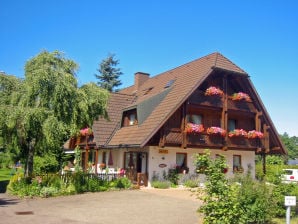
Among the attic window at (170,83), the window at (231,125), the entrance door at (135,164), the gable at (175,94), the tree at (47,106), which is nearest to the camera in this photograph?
the tree at (47,106)

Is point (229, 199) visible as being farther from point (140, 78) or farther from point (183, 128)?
point (140, 78)

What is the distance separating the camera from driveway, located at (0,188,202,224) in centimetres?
1142

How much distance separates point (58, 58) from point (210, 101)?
1090 centimetres

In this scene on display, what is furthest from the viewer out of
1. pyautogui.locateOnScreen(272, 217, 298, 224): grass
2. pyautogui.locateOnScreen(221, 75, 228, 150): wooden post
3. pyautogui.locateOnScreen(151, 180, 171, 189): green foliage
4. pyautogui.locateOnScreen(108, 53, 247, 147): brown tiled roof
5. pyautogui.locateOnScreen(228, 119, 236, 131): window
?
pyautogui.locateOnScreen(228, 119, 236, 131): window

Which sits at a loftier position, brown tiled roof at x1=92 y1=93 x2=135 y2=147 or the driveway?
brown tiled roof at x1=92 y1=93 x2=135 y2=147

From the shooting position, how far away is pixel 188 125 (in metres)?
22.9

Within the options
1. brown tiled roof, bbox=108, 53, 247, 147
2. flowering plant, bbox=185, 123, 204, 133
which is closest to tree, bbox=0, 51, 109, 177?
brown tiled roof, bbox=108, 53, 247, 147

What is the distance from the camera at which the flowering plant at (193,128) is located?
22.7 m

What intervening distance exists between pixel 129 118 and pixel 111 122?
1.54 meters

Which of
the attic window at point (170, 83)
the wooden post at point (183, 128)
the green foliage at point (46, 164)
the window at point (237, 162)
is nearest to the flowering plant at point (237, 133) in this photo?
the window at point (237, 162)

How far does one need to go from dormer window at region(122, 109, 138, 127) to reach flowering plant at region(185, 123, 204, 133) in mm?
4299

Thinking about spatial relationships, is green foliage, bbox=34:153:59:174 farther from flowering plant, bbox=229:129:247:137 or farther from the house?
flowering plant, bbox=229:129:247:137

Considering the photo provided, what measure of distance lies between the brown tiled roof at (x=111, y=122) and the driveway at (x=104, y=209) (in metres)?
7.88

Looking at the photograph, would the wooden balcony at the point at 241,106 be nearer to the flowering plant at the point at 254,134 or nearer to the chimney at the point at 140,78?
the flowering plant at the point at 254,134
